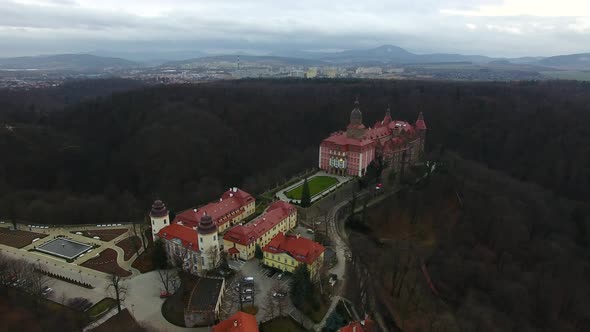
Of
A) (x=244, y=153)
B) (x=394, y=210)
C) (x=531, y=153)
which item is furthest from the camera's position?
(x=244, y=153)

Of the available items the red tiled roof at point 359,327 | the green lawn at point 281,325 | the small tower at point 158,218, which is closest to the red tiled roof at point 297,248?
the green lawn at point 281,325

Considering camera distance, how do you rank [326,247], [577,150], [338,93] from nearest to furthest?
[326,247] → [577,150] → [338,93]

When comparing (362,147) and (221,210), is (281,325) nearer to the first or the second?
(221,210)

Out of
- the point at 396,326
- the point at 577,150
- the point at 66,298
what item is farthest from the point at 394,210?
the point at 577,150

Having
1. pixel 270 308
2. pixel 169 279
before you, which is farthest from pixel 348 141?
pixel 169 279

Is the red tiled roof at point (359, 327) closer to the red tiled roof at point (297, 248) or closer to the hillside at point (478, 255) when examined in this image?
the hillside at point (478, 255)

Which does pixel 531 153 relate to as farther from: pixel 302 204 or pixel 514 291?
pixel 302 204

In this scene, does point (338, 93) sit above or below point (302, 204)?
above
